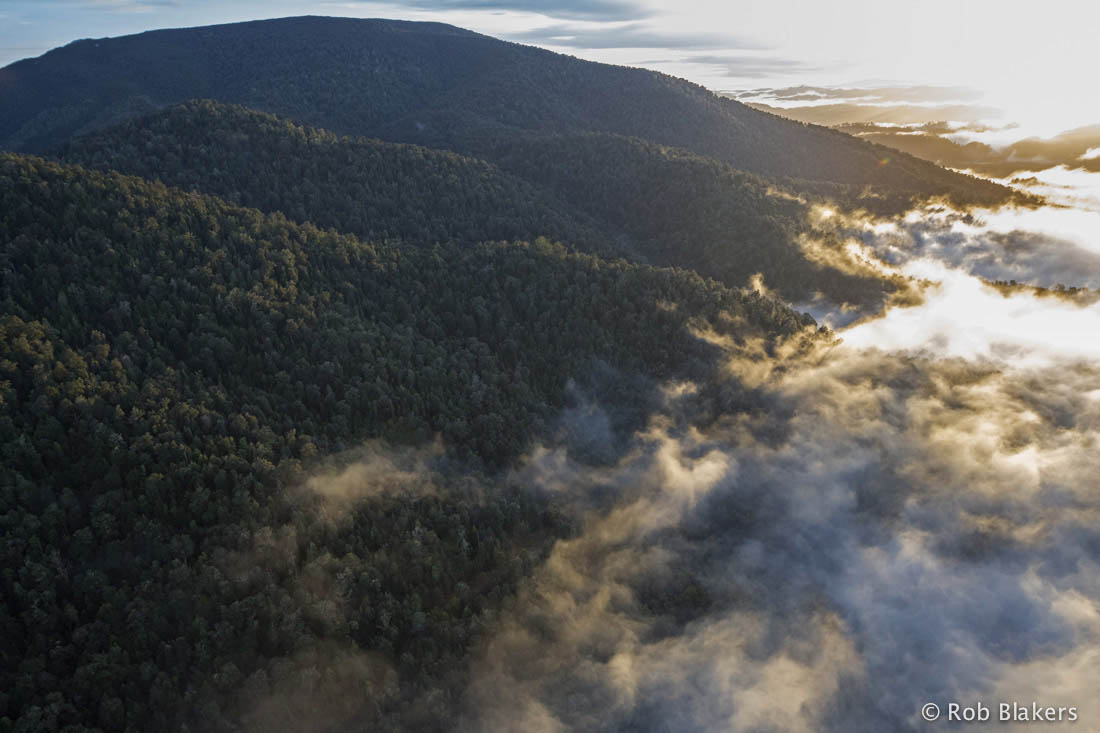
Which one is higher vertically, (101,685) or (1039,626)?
(101,685)

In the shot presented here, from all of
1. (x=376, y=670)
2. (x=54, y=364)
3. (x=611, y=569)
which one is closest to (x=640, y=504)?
(x=611, y=569)

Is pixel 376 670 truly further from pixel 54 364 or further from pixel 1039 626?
pixel 1039 626

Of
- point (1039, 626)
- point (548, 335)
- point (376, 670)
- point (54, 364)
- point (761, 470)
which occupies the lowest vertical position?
point (1039, 626)

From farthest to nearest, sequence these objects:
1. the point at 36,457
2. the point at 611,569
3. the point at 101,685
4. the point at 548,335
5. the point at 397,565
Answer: the point at 548,335 → the point at 611,569 → the point at 397,565 → the point at 36,457 → the point at 101,685

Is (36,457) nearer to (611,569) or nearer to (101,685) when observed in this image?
(101,685)

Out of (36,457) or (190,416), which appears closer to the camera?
(36,457)

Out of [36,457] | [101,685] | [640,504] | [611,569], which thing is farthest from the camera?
[640,504]

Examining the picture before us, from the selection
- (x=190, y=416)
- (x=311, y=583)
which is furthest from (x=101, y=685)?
(x=190, y=416)
